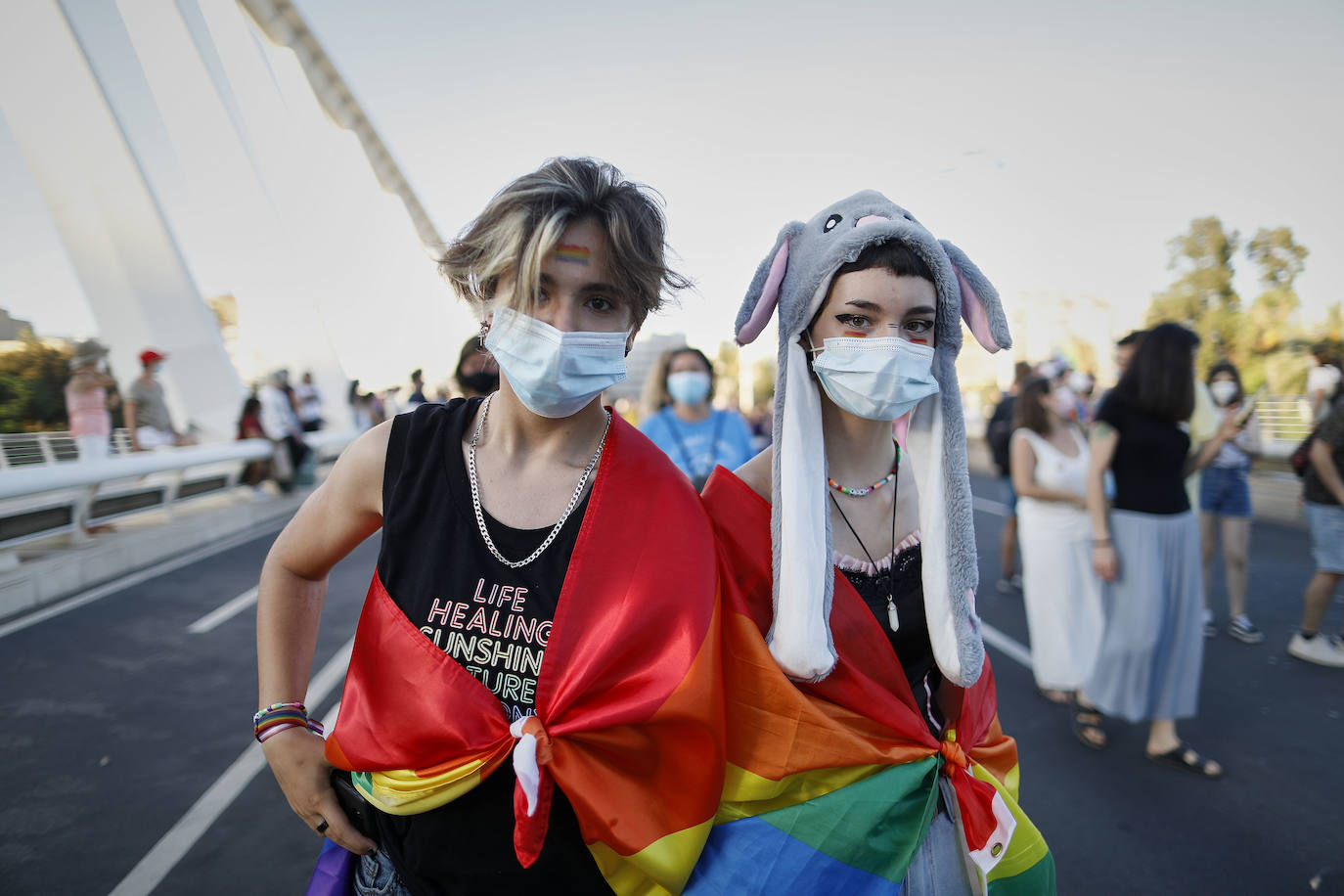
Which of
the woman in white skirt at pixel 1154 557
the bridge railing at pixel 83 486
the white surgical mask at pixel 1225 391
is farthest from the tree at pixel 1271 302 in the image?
the bridge railing at pixel 83 486

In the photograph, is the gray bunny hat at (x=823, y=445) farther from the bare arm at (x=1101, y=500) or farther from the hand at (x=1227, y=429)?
the hand at (x=1227, y=429)

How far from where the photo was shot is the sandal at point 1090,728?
3379 mm

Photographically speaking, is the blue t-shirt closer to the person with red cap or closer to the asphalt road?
the asphalt road

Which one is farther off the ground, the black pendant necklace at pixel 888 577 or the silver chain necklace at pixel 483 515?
the silver chain necklace at pixel 483 515

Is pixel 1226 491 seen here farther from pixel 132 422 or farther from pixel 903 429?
pixel 132 422

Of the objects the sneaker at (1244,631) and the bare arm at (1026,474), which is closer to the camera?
the bare arm at (1026,474)

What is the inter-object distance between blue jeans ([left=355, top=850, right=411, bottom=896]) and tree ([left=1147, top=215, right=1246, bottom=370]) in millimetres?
28670

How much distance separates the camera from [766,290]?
5.04 feet

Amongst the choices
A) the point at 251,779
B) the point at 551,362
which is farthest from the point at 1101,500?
the point at 251,779

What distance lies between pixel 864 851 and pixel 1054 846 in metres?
1.91

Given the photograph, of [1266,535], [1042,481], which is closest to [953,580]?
[1042,481]

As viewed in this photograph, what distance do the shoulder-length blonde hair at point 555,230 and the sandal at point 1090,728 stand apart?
11.1ft

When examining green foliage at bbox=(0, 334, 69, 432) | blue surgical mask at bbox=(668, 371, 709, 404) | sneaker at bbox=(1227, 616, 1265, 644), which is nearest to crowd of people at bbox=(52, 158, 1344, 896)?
blue surgical mask at bbox=(668, 371, 709, 404)

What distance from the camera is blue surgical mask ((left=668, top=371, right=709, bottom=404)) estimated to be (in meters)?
4.35
